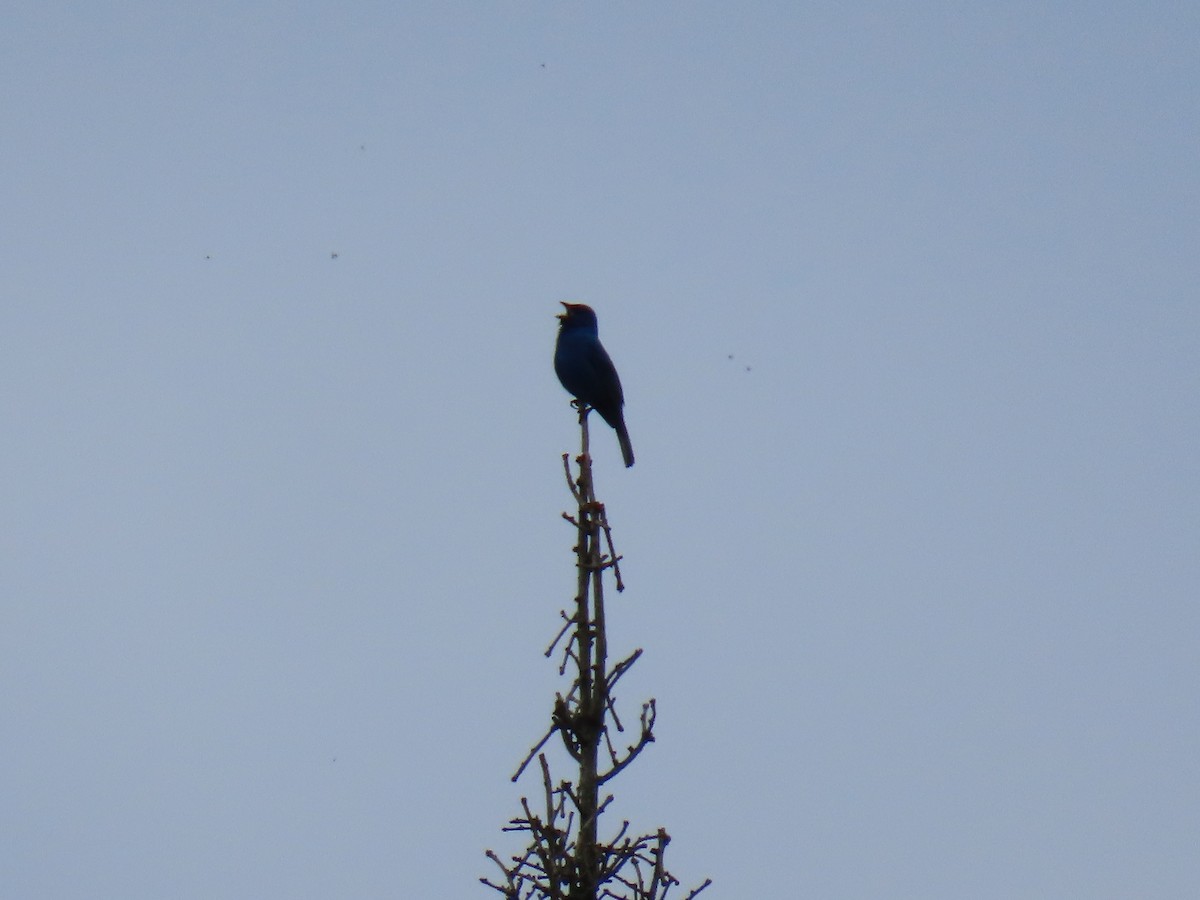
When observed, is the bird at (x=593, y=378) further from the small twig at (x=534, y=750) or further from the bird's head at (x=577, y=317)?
the small twig at (x=534, y=750)

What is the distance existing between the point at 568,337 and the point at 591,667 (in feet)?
17.6

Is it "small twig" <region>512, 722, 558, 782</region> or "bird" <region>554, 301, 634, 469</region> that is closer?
"small twig" <region>512, 722, 558, 782</region>

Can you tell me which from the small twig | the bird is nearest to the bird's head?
the bird

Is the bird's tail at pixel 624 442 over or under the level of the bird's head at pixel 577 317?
under

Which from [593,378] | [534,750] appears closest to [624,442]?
[593,378]

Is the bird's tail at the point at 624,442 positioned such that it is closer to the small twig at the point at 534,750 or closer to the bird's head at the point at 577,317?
the bird's head at the point at 577,317

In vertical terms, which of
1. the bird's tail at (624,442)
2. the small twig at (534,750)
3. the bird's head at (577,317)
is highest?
the bird's head at (577,317)

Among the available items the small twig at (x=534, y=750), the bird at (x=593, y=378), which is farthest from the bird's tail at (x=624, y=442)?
the small twig at (x=534, y=750)

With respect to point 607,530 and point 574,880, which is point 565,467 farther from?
point 574,880

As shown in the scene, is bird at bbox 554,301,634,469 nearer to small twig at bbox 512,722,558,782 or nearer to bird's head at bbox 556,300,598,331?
bird's head at bbox 556,300,598,331

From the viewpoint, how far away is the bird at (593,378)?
9.77m

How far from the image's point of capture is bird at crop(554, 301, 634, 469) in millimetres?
9773

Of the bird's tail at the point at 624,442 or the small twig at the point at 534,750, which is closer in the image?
the small twig at the point at 534,750

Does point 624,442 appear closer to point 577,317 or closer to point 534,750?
point 577,317
